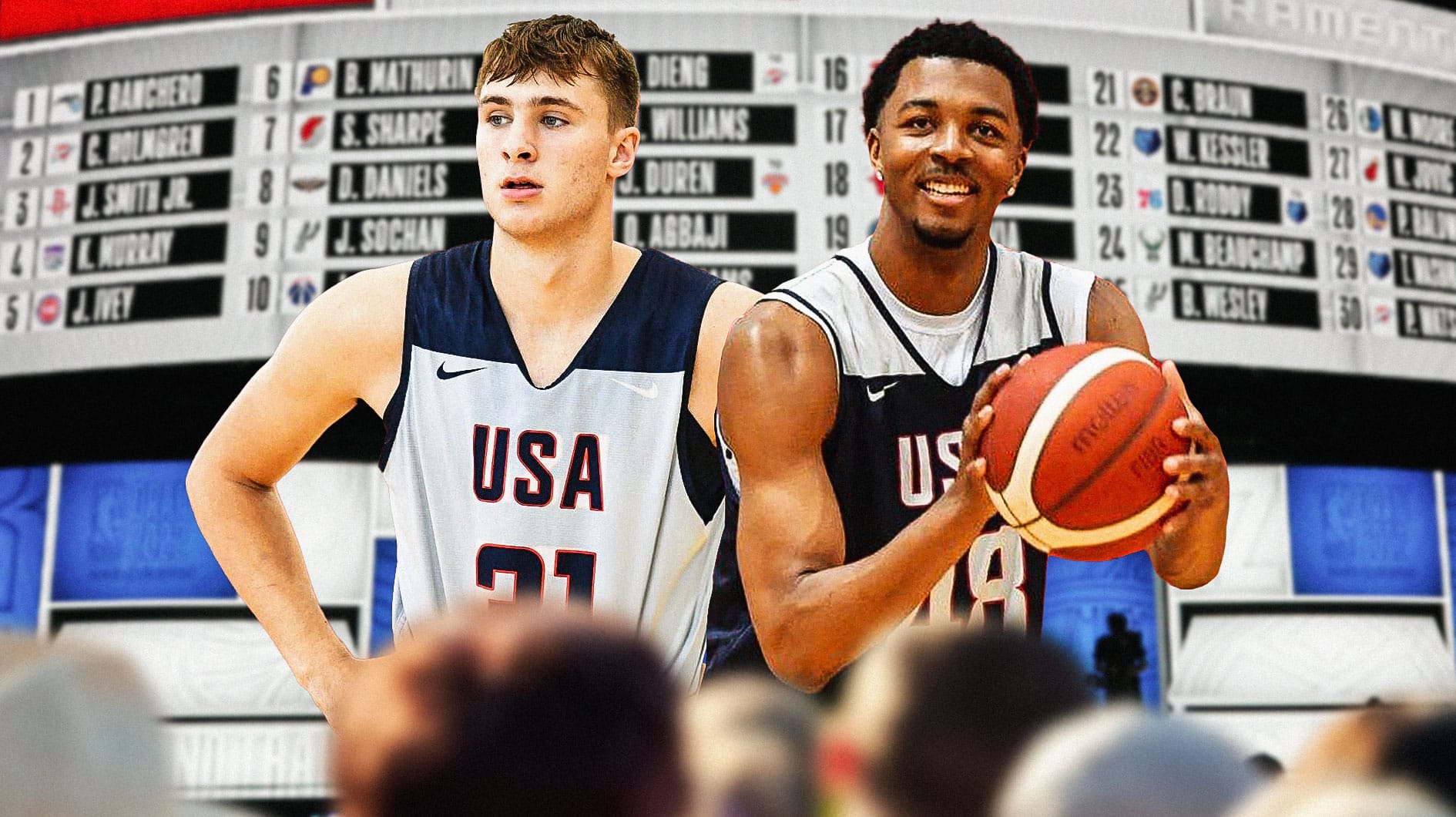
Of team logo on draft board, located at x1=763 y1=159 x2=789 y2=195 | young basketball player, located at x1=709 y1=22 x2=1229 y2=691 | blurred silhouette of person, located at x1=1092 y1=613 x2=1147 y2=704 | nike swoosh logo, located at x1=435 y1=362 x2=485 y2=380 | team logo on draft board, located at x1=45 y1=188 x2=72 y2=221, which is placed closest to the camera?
young basketball player, located at x1=709 y1=22 x2=1229 y2=691

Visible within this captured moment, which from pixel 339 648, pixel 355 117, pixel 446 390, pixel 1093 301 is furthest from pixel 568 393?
pixel 355 117

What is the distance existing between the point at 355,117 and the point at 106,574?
8.04ft

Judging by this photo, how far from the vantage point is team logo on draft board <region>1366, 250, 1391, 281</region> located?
7293 millimetres

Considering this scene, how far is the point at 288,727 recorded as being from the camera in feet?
24.1

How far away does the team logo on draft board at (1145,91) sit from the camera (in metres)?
7.16

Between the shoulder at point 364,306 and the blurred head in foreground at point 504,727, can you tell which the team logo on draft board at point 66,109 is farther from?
the blurred head in foreground at point 504,727

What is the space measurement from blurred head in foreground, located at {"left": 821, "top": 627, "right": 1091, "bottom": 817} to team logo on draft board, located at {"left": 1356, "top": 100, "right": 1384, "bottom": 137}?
7.11 m

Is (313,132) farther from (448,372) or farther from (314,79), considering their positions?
(448,372)

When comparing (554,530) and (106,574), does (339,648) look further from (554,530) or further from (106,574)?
(106,574)

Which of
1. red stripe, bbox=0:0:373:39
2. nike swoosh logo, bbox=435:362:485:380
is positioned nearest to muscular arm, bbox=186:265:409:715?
nike swoosh logo, bbox=435:362:485:380

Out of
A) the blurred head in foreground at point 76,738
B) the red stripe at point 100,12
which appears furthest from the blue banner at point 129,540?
the blurred head in foreground at point 76,738

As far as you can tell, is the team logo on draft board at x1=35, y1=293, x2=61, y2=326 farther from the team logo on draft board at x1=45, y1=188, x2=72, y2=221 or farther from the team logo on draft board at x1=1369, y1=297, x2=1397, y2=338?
the team logo on draft board at x1=1369, y1=297, x2=1397, y2=338

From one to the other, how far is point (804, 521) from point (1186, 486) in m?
0.63

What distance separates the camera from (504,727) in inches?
30.6
